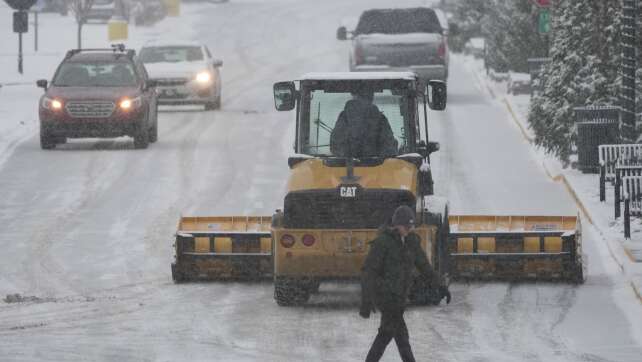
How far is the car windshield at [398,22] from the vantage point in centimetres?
4066

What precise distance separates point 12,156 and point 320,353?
60.2 feet

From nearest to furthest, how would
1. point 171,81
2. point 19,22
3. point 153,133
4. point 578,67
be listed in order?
point 578,67
point 153,133
point 171,81
point 19,22

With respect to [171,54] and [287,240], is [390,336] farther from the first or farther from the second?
[171,54]

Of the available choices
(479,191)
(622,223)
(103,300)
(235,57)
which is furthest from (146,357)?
(235,57)

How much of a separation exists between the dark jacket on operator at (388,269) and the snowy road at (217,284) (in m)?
1.78

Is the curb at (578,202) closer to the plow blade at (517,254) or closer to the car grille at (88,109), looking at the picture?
the plow blade at (517,254)

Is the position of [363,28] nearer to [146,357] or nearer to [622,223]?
[622,223]

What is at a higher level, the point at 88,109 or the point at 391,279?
the point at 88,109

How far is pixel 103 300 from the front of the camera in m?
17.7

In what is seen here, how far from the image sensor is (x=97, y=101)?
32469 mm

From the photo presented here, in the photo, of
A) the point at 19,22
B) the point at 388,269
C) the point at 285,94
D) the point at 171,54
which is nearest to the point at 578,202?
the point at 285,94

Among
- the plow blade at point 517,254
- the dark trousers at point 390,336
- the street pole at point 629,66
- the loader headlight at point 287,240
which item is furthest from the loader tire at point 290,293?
the street pole at point 629,66

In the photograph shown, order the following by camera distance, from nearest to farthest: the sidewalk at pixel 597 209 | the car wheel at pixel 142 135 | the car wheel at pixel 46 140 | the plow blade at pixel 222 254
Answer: the plow blade at pixel 222 254
the sidewalk at pixel 597 209
the car wheel at pixel 142 135
the car wheel at pixel 46 140

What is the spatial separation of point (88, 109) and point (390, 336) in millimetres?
20602
